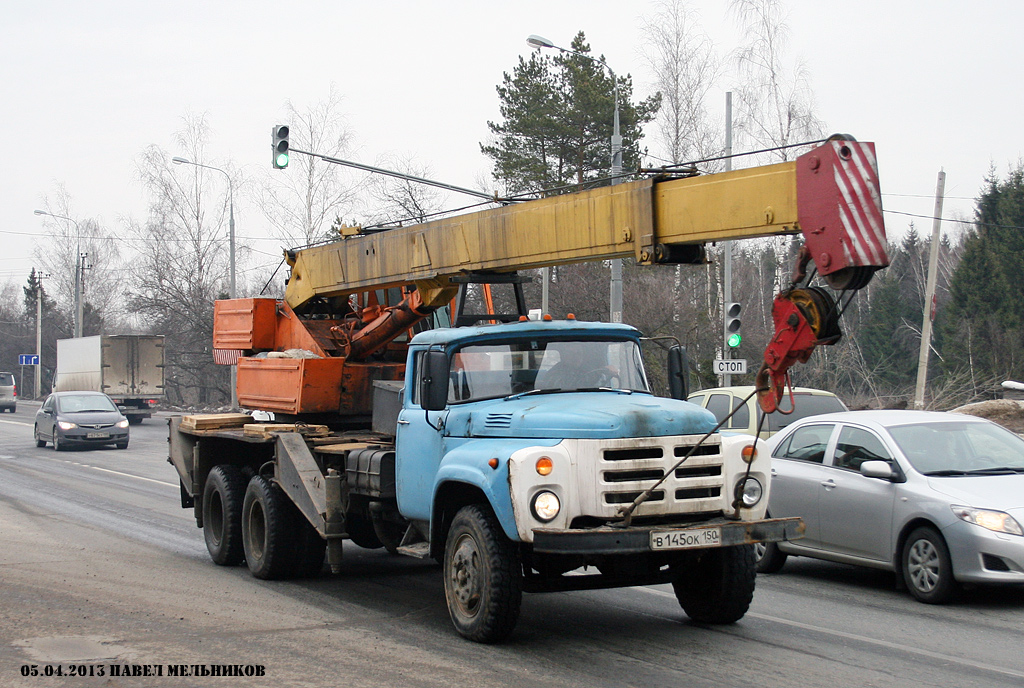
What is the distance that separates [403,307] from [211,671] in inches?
197

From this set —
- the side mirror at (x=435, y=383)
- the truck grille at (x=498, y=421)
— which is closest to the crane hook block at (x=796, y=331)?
the truck grille at (x=498, y=421)

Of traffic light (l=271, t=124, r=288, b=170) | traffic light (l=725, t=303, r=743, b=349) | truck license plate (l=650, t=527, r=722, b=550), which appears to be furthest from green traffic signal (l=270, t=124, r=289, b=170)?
truck license plate (l=650, t=527, r=722, b=550)

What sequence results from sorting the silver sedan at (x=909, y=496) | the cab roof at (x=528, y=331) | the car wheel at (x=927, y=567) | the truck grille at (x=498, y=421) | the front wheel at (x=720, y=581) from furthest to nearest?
the car wheel at (x=927, y=567) < the silver sedan at (x=909, y=496) < the cab roof at (x=528, y=331) < the front wheel at (x=720, y=581) < the truck grille at (x=498, y=421)

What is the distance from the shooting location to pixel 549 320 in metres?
8.27

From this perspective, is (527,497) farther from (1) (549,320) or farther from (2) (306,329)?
(2) (306,329)

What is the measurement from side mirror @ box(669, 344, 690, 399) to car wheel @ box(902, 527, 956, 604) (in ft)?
7.29

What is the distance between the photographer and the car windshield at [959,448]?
353 inches

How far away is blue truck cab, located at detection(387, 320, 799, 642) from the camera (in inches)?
257

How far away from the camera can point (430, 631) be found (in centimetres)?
754

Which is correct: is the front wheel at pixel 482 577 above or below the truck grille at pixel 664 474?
below

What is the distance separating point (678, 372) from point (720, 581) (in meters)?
1.84

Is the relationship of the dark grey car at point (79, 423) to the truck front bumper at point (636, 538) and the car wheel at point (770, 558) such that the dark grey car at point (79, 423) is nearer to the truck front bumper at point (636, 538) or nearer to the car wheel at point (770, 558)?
the car wheel at point (770, 558)

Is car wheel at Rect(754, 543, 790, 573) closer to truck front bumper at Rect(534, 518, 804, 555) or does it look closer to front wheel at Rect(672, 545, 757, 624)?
front wheel at Rect(672, 545, 757, 624)

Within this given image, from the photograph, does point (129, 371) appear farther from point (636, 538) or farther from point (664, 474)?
point (636, 538)
